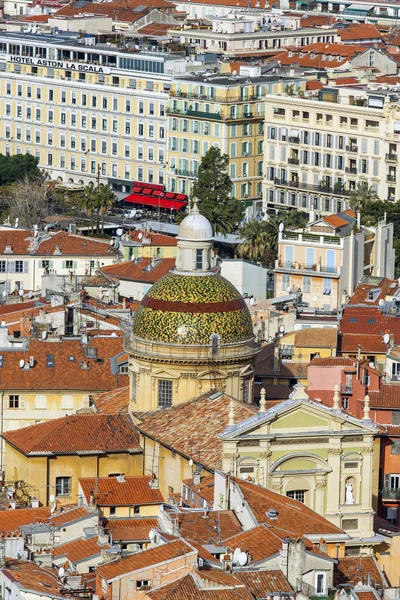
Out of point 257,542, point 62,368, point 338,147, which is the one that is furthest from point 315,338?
point 338,147

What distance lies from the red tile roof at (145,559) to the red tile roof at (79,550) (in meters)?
4.17

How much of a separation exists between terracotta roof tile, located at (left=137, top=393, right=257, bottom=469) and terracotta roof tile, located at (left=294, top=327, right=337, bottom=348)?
17629 mm

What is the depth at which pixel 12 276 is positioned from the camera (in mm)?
157000

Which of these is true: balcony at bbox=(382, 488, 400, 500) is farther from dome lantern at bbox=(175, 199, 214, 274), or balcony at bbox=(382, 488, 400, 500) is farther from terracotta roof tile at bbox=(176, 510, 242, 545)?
→ terracotta roof tile at bbox=(176, 510, 242, 545)

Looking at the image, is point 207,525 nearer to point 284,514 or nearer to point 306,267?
point 284,514

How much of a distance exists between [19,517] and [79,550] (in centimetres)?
792

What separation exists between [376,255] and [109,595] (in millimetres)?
78180

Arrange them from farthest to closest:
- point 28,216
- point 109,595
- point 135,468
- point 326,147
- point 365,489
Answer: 1. point 326,147
2. point 28,216
3. point 135,468
4. point 365,489
5. point 109,595

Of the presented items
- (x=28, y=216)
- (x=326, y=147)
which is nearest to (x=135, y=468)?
(x=28, y=216)

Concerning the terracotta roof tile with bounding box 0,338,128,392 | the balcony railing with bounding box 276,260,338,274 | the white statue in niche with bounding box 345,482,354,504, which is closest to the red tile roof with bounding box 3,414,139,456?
the terracotta roof tile with bounding box 0,338,128,392

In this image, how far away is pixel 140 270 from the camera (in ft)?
492

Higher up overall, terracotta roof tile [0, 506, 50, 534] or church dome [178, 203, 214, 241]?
church dome [178, 203, 214, 241]

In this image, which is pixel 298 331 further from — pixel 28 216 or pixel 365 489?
pixel 28 216

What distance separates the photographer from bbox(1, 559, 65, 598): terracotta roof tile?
77.9 meters
